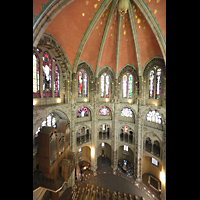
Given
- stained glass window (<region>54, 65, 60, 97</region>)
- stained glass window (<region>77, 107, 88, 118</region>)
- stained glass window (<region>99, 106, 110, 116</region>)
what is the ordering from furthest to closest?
stained glass window (<region>99, 106, 110, 116</region>) < stained glass window (<region>77, 107, 88, 118</region>) < stained glass window (<region>54, 65, 60, 97</region>)

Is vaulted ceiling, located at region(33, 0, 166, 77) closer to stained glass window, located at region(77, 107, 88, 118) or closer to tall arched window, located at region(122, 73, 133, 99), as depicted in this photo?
tall arched window, located at region(122, 73, 133, 99)

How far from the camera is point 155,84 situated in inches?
407

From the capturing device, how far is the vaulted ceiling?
536cm

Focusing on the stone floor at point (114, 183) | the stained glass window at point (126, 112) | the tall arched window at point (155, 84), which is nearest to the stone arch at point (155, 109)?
the tall arched window at point (155, 84)

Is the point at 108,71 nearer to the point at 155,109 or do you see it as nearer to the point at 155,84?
the point at 155,84

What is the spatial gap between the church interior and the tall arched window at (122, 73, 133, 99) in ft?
0.43

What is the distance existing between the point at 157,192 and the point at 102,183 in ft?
20.2

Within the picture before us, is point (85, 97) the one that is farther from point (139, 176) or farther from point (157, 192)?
point (157, 192)

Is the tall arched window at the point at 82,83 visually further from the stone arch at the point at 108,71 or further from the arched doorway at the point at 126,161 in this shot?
the arched doorway at the point at 126,161

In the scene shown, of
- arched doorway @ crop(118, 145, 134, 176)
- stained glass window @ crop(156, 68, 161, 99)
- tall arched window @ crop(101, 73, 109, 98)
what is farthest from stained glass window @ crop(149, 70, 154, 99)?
arched doorway @ crop(118, 145, 134, 176)

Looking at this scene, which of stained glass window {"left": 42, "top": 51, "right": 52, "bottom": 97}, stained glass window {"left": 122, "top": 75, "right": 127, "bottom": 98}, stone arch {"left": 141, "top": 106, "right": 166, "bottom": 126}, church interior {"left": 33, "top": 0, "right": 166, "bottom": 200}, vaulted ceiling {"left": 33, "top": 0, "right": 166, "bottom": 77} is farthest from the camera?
stained glass window {"left": 122, "top": 75, "right": 127, "bottom": 98}

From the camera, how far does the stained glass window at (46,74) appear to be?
7441 mm

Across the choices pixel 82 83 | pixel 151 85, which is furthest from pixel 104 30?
pixel 151 85
